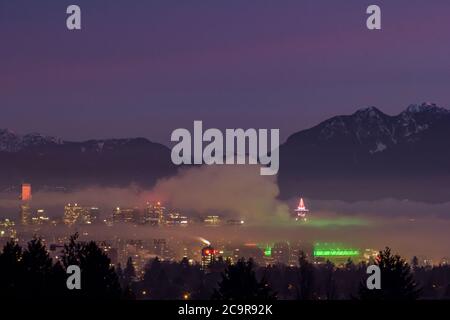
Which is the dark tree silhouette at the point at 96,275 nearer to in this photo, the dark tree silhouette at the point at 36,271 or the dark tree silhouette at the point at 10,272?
the dark tree silhouette at the point at 36,271

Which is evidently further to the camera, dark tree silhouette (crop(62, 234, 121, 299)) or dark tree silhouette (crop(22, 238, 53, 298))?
dark tree silhouette (crop(62, 234, 121, 299))

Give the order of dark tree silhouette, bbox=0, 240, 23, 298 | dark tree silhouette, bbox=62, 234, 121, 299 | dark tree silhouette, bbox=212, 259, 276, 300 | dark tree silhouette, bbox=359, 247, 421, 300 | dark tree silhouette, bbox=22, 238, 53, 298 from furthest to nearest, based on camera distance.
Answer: dark tree silhouette, bbox=62, 234, 121, 299, dark tree silhouette, bbox=359, 247, 421, 300, dark tree silhouette, bbox=212, 259, 276, 300, dark tree silhouette, bbox=22, 238, 53, 298, dark tree silhouette, bbox=0, 240, 23, 298

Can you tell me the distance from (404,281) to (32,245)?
122ft

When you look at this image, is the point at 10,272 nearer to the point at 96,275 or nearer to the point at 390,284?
the point at 96,275

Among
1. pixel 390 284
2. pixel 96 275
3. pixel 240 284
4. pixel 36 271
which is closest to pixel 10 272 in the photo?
pixel 36 271

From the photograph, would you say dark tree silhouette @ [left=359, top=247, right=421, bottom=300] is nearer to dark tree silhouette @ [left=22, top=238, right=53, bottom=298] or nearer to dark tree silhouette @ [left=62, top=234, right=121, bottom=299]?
dark tree silhouette @ [left=62, top=234, right=121, bottom=299]

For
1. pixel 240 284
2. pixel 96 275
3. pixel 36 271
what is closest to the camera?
pixel 240 284

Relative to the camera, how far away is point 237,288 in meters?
86.8

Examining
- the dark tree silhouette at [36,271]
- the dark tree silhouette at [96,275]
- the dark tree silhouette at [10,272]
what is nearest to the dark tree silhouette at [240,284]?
the dark tree silhouette at [96,275]

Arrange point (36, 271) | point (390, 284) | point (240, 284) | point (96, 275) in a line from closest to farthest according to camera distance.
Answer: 1. point (240, 284)
2. point (390, 284)
3. point (36, 271)
4. point (96, 275)

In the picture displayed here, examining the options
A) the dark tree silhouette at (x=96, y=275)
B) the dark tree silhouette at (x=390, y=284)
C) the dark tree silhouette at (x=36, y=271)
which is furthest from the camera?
the dark tree silhouette at (x=96, y=275)

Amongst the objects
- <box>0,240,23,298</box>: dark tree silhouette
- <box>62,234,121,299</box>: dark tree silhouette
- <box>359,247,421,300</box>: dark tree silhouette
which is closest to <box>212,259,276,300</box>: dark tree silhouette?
<box>359,247,421,300</box>: dark tree silhouette
